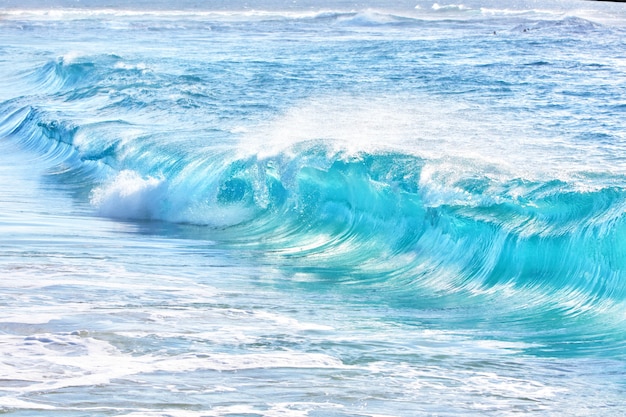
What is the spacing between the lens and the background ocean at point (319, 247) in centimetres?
537

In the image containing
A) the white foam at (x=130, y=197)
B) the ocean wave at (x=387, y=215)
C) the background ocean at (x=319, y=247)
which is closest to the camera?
the background ocean at (x=319, y=247)

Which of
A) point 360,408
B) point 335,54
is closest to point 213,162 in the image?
point 360,408

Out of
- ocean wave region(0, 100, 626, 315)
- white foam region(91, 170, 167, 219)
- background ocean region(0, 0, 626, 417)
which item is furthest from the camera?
white foam region(91, 170, 167, 219)

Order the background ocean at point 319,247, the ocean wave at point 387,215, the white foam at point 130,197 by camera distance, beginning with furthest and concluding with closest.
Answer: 1. the white foam at point 130,197
2. the ocean wave at point 387,215
3. the background ocean at point 319,247

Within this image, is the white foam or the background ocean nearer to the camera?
the background ocean

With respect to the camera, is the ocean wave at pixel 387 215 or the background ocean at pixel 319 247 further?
the ocean wave at pixel 387 215

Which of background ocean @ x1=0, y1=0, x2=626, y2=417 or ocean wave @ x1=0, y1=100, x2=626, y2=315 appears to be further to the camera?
ocean wave @ x1=0, y1=100, x2=626, y2=315

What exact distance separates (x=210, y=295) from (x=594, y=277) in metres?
2.84

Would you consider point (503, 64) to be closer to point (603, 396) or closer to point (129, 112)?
point (129, 112)

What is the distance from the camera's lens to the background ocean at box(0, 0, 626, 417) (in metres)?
5.37

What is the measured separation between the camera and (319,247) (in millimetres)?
10016

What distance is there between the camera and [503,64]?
2328 cm

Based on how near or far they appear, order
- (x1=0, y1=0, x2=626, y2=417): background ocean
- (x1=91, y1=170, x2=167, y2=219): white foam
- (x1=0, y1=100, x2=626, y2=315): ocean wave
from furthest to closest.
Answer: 1. (x1=91, y1=170, x2=167, y2=219): white foam
2. (x1=0, y1=100, x2=626, y2=315): ocean wave
3. (x1=0, y1=0, x2=626, y2=417): background ocean

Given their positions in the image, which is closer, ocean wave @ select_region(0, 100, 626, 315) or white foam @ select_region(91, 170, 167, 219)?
ocean wave @ select_region(0, 100, 626, 315)
